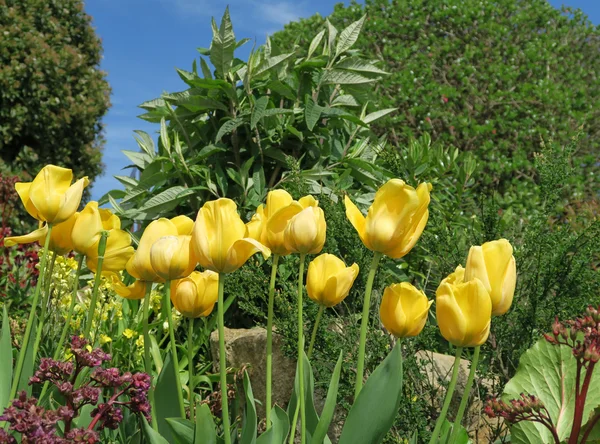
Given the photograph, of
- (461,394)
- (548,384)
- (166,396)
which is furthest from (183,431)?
(461,394)

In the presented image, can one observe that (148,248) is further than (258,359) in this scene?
No

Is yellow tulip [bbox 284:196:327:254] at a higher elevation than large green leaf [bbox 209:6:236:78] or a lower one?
lower

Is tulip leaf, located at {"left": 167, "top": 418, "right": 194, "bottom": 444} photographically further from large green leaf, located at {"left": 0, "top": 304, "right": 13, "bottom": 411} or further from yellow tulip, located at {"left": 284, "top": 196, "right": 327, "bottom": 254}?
large green leaf, located at {"left": 0, "top": 304, "right": 13, "bottom": 411}

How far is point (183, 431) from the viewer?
122 centimetres

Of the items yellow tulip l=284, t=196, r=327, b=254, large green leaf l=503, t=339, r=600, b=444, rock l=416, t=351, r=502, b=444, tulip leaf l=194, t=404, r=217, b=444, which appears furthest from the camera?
rock l=416, t=351, r=502, b=444

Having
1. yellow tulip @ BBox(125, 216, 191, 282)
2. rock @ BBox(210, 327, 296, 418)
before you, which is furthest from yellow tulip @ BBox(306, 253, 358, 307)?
rock @ BBox(210, 327, 296, 418)

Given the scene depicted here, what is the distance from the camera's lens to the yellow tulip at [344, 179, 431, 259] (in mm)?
1233

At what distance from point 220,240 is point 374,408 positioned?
→ 0.42 m

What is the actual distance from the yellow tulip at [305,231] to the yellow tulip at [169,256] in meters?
0.20

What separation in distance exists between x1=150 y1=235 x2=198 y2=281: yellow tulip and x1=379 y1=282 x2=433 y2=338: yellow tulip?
0.40 m

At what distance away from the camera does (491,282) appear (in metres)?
1.27

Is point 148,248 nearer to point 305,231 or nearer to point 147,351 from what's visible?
point 147,351

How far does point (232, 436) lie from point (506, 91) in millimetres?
8188

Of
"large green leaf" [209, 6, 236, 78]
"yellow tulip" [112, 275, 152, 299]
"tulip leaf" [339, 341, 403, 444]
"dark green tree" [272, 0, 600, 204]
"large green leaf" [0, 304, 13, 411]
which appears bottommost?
"tulip leaf" [339, 341, 403, 444]
